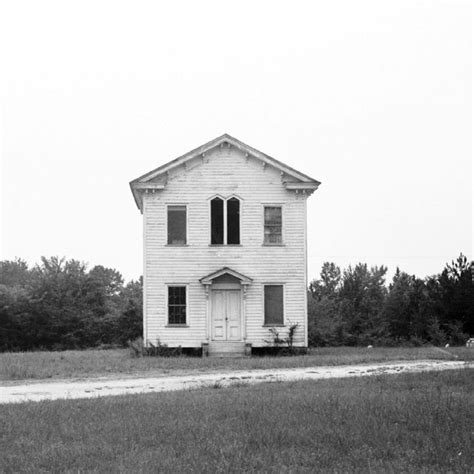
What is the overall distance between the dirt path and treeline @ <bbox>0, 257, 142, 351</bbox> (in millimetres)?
25450

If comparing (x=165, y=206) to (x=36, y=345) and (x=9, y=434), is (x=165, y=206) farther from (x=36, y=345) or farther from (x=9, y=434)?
(x=9, y=434)

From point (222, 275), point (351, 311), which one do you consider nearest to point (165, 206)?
point (222, 275)

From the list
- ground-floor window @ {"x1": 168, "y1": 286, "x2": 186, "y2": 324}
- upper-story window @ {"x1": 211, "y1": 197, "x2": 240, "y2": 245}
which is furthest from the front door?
upper-story window @ {"x1": 211, "y1": 197, "x2": 240, "y2": 245}

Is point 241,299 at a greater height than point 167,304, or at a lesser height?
greater

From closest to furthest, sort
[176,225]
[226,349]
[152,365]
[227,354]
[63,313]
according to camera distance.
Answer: [152,365], [227,354], [226,349], [176,225], [63,313]

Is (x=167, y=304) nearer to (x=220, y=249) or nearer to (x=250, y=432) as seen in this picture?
(x=220, y=249)

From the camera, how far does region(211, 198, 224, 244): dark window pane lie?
33906 mm

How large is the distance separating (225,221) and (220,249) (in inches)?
43.7

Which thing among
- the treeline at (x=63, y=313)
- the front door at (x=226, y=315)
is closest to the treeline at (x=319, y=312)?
the treeline at (x=63, y=313)

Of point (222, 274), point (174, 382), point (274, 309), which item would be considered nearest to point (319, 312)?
point (274, 309)

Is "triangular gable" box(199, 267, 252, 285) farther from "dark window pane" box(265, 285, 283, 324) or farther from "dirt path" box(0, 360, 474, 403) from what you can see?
"dirt path" box(0, 360, 474, 403)

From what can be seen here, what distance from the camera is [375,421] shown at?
11.6 m

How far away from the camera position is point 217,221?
34.0m

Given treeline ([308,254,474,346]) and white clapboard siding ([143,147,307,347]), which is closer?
white clapboard siding ([143,147,307,347])
